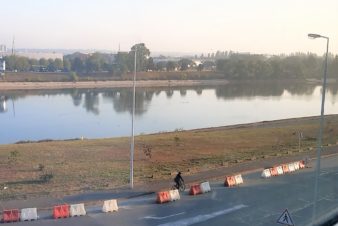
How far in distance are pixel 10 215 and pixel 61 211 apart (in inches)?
49.9

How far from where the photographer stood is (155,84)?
92812 millimetres

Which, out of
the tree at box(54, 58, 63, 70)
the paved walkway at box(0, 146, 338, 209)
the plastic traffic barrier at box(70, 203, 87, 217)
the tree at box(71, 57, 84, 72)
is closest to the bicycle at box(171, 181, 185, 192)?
the paved walkway at box(0, 146, 338, 209)

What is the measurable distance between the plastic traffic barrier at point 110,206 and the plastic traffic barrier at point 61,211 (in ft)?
3.48

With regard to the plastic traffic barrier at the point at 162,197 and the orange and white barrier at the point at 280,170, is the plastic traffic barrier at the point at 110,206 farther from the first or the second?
the orange and white barrier at the point at 280,170

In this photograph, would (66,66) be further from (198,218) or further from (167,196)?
(198,218)

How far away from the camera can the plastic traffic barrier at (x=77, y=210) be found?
42.0ft

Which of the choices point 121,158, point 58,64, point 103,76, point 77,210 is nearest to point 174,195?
point 77,210

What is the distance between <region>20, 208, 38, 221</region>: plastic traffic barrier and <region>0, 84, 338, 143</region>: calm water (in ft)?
71.8

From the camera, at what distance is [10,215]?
12.2 metres

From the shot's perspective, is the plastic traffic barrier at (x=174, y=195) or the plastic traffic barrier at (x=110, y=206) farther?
the plastic traffic barrier at (x=174, y=195)

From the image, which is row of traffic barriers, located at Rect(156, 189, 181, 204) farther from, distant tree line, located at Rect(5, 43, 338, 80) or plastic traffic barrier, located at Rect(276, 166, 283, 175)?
distant tree line, located at Rect(5, 43, 338, 80)

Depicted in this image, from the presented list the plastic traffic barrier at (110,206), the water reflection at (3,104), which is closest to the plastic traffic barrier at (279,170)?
the plastic traffic barrier at (110,206)

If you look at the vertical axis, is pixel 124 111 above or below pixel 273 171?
below

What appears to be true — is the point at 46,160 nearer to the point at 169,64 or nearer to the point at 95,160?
the point at 95,160
